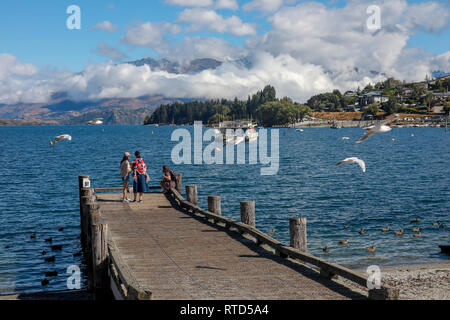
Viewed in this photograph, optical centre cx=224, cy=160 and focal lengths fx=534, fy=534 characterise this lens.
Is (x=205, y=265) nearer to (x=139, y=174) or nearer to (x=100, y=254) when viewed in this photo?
(x=100, y=254)

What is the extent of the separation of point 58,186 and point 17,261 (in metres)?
28.4

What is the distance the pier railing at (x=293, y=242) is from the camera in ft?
33.9

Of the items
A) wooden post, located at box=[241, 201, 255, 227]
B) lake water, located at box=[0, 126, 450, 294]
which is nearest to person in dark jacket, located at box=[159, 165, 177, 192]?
lake water, located at box=[0, 126, 450, 294]

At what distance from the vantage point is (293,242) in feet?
47.1

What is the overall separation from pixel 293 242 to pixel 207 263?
2.42 meters

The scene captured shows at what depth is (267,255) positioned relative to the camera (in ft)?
47.8

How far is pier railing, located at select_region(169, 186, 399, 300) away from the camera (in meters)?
10.3

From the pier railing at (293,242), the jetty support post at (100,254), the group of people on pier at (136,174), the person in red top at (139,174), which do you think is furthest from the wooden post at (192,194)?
the jetty support post at (100,254)

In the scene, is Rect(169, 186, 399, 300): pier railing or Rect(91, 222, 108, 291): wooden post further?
Rect(91, 222, 108, 291): wooden post

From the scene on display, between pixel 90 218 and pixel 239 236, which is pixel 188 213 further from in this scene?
pixel 90 218

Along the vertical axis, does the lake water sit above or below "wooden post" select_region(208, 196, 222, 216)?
below

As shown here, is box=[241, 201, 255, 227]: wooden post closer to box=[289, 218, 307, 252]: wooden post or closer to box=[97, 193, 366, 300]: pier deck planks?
box=[97, 193, 366, 300]: pier deck planks

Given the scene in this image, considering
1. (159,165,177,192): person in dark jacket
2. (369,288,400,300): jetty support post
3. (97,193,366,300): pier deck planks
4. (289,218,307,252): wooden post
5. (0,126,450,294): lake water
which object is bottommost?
(0,126,450,294): lake water

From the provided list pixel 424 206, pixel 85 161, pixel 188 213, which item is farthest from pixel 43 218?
pixel 85 161
